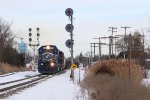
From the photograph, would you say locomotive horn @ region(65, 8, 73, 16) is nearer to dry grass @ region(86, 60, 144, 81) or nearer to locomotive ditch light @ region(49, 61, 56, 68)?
dry grass @ region(86, 60, 144, 81)

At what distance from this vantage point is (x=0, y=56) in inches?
3167

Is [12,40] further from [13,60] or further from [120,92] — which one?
[120,92]

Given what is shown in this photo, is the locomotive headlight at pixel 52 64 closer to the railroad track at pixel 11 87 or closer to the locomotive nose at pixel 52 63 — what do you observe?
the locomotive nose at pixel 52 63

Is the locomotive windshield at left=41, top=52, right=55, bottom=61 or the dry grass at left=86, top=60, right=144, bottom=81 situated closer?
the dry grass at left=86, top=60, right=144, bottom=81

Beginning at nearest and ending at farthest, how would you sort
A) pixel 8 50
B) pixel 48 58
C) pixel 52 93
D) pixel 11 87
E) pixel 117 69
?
1. pixel 52 93
2. pixel 11 87
3. pixel 117 69
4. pixel 48 58
5. pixel 8 50

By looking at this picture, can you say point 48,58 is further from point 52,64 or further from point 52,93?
point 52,93

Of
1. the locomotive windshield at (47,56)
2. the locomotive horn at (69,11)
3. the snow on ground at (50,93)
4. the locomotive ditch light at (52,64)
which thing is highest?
the locomotive horn at (69,11)

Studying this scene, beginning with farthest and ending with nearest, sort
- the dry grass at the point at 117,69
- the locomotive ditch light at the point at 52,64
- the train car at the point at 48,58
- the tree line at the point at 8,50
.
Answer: the tree line at the point at 8,50
the train car at the point at 48,58
the locomotive ditch light at the point at 52,64
the dry grass at the point at 117,69

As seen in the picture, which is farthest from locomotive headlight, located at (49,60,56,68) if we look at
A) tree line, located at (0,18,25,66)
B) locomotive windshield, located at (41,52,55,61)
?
tree line, located at (0,18,25,66)

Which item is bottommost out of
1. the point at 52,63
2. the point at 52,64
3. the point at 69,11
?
the point at 52,64

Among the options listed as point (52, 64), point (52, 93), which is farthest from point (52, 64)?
point (52, 93)

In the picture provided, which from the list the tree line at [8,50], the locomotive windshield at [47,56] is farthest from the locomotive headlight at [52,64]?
the tree line at [8,50]

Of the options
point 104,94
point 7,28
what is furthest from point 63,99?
point 7,28

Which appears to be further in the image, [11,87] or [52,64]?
[52,64]
